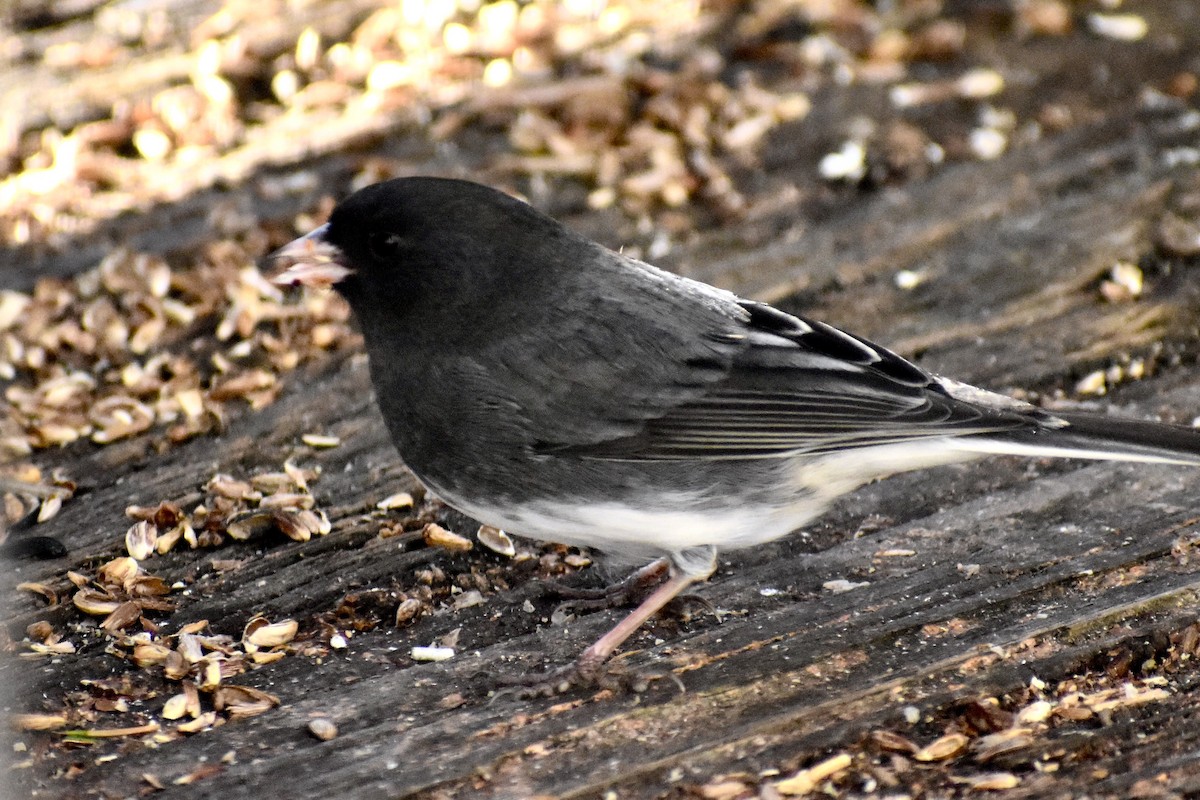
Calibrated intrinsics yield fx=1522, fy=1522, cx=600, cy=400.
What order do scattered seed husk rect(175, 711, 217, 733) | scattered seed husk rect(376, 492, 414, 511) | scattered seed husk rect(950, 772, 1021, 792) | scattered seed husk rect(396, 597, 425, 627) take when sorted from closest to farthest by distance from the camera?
scattered seed husk rect(950, 772, 1021, 792)
scattered seed husk rect(175, 711, 217, 733)
scattered seed husk rect(396, 597, 425, 627)
scattered seed husk rect(376, 492, 414, 511)

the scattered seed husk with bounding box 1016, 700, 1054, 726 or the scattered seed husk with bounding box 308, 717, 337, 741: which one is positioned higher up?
the scattered seed husk with bounding box 1016, 700, 1054, 726

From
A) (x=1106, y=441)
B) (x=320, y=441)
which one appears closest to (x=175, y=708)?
(x=320, y=441)

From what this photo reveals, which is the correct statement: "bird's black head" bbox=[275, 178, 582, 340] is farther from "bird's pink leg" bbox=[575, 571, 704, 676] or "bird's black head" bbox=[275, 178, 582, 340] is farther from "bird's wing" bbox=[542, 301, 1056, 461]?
"bird's pink leg" bbox=[575, 571, 704, 676]

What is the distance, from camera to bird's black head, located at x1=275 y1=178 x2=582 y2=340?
2848 mm

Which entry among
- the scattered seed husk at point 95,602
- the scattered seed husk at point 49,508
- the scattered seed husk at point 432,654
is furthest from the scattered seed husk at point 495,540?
the scattered seed husk at point 49,508

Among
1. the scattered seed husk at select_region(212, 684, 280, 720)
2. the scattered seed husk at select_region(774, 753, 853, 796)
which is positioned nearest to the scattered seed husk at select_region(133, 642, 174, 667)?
the scattered seed husk at select_region(212, 684, 280, 720)

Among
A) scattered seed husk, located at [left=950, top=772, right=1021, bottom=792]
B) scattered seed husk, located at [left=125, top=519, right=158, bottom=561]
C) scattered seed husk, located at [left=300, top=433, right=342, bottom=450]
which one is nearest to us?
scattered seed husk, located at [left=950, top=772, right=1021, bottom=792]

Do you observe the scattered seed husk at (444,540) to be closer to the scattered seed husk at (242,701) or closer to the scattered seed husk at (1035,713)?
the scattered seed husk at (242,701)

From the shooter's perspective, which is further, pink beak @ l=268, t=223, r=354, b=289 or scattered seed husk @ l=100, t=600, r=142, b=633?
pink beak @ l=268, t=223, r=354, b=289

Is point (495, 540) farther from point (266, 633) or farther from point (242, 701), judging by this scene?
point (242, 701)

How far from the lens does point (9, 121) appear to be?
4.14m

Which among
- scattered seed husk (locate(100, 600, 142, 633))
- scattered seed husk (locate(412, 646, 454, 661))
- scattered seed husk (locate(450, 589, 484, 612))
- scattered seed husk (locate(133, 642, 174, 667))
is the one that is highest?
scattered seed husk (locate(100, 600, 142, 633))

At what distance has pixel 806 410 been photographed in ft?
9.15

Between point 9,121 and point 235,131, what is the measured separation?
1.97 ft
